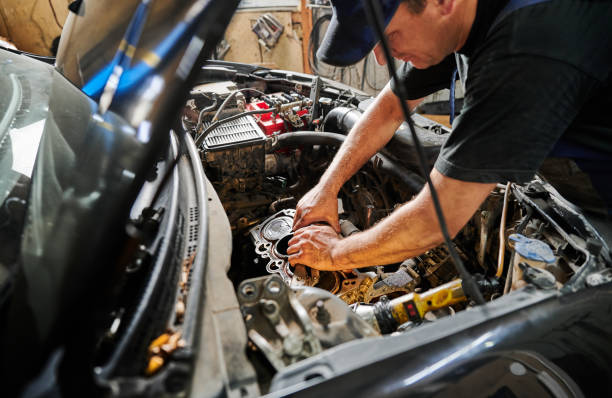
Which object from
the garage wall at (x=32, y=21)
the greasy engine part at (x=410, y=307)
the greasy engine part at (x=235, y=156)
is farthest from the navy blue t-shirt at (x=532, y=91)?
the garage wall at (x=32, y=21)

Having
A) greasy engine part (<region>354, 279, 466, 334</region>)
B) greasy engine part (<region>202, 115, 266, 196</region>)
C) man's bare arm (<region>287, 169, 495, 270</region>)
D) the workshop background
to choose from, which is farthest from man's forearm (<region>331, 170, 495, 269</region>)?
the workshop background

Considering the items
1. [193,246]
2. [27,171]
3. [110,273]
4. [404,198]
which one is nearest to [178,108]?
[110,273]

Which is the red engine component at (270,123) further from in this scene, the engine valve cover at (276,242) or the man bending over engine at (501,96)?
the man bending over engine at (501,96)

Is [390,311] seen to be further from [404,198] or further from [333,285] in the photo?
[404,198]

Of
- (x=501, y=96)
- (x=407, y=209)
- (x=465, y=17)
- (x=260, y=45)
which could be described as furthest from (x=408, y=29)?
(x=260, y=45)

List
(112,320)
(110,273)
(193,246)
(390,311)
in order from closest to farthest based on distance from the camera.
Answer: (110,273), (112,320), (193,246), (390,311)

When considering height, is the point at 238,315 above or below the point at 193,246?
below

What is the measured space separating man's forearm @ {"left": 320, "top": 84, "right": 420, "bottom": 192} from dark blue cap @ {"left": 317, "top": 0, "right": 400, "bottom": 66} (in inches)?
19.2

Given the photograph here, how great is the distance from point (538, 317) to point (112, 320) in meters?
0.94

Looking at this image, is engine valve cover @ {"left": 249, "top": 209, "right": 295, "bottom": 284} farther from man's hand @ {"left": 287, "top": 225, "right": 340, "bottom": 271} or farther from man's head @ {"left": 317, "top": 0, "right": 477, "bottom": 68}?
man's head @ {"left": 317, "top": 0, "right": 477, "bottom": 68}

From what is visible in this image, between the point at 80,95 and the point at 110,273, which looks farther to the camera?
the point at 80,95

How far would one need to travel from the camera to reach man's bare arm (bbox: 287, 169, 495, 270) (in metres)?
0.95

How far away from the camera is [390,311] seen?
102 centimetres

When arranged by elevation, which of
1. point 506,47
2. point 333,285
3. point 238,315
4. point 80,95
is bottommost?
point 333,285
